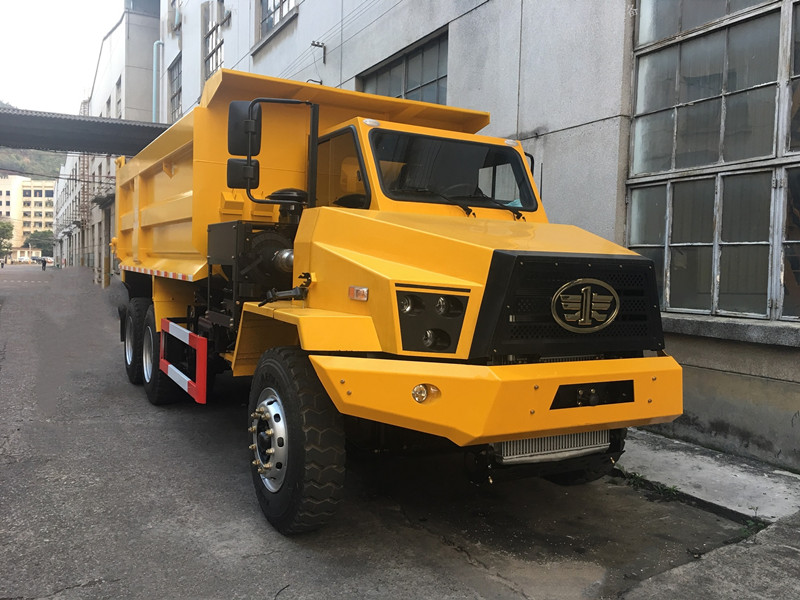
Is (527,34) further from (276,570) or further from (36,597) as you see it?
(36,597)

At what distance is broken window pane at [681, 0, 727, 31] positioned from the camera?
19.5 feet

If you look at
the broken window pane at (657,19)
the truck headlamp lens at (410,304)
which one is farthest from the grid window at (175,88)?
the truck headlamp lens at (410,304)

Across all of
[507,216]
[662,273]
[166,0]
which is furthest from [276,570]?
[166,0]

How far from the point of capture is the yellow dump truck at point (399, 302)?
326cm

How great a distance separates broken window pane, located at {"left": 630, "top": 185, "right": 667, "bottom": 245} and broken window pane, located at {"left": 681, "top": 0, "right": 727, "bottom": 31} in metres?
1.51

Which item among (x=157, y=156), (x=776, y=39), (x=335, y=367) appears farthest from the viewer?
(x=157, y=156)

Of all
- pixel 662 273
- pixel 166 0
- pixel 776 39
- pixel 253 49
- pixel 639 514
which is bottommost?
pixel 639 514

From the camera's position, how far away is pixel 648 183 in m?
6.55

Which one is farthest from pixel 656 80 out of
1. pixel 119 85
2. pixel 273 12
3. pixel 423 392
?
pixel 119 85

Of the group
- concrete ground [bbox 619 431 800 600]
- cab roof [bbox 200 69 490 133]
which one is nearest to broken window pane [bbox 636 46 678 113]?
cab roof [bbox 200 69 490 133]

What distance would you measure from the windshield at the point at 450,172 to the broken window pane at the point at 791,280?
7.14 ft

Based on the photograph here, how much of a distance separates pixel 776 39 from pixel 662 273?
7.21ft

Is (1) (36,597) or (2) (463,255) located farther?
(2) (463,255)

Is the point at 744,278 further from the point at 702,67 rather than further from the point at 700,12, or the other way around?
the point at 700,12
